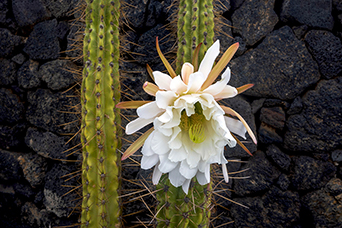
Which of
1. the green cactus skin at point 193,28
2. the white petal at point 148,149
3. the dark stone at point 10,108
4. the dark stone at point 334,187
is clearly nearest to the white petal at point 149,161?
the white petal at point 148,149

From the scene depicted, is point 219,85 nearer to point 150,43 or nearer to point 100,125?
point 100,125

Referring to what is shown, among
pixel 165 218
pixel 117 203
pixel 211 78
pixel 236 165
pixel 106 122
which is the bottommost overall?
pixel 236 165

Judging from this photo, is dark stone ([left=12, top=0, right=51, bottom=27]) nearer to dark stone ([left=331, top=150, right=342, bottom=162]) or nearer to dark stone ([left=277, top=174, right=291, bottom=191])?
dark stone ([left=277, top=174, right=291, bottom=191])

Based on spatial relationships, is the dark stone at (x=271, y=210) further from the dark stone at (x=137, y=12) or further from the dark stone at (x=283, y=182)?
the dark stone at (x=137, y=12)

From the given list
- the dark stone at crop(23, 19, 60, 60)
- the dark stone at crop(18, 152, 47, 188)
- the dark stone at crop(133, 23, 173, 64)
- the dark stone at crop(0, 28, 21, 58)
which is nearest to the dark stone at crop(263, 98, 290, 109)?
the dark stone at crop(133, 23, 173, 64)

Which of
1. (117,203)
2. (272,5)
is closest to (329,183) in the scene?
(272,5)

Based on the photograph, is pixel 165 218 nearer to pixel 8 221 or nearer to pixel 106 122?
pixel 106 122
